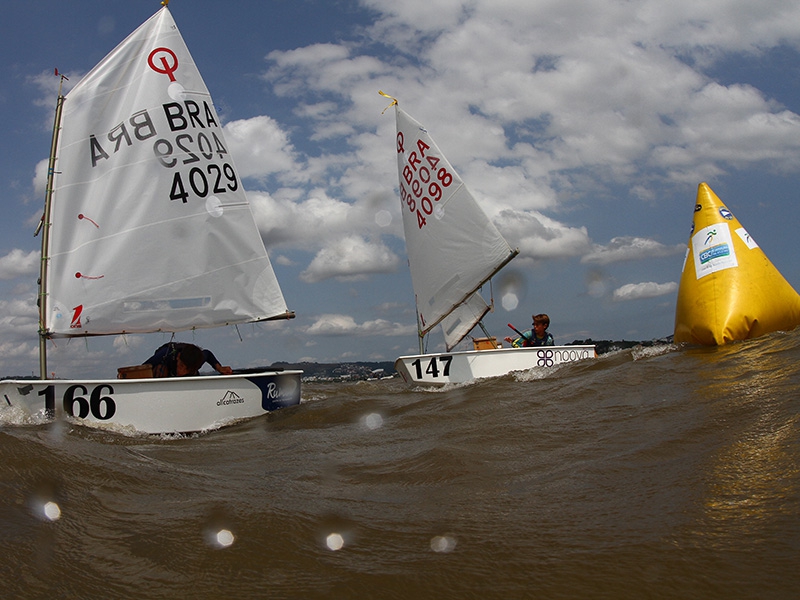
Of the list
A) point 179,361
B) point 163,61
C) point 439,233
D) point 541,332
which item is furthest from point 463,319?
point 163,61

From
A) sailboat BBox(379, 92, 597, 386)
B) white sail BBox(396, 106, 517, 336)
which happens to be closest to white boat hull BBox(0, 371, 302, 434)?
sailboat BBox(379, 92, 597, 386)

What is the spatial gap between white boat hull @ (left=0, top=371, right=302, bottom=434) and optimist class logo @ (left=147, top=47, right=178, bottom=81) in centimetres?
517

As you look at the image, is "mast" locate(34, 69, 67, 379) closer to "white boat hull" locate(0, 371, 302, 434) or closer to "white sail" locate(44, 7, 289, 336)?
"white sail" locate(44, 7, 289, 336)

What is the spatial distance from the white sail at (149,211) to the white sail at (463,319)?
16.6 ft

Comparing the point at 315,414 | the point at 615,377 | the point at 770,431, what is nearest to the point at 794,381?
the point at 770,431

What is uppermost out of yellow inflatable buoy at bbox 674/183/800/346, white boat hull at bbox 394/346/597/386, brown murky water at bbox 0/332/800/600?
yellow inflatable buoy at bbox 674/183/800/346

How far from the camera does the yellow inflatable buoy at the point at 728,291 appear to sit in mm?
7027

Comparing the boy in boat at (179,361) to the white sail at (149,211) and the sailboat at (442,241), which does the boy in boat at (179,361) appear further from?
the sailboat at (442,241)

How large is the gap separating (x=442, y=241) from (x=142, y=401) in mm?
8077

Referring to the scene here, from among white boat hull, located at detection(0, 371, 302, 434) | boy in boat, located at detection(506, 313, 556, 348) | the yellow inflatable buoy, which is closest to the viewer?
white boat hull, located at detection(0, 371, 302, 434)

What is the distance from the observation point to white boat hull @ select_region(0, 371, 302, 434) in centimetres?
691

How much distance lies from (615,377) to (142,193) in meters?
7.04

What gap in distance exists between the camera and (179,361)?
27.4ft

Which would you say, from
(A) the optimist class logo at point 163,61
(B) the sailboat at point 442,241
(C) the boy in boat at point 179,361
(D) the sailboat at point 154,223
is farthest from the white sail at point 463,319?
(A) the optimist class logo at point 163,61
